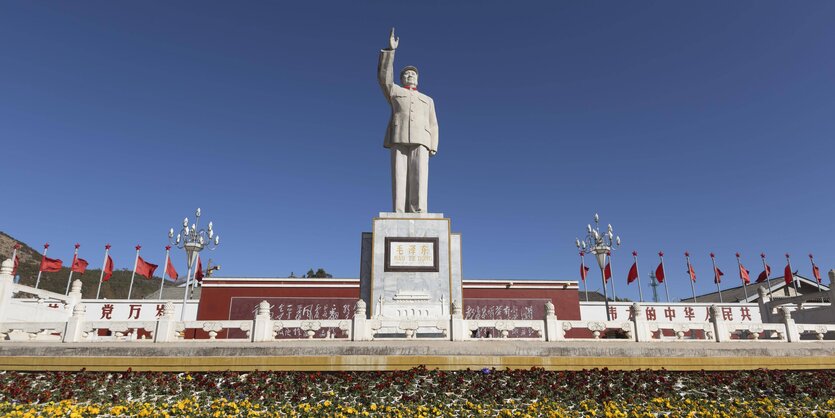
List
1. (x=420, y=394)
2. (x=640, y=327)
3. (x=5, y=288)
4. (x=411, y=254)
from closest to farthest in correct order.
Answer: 1. (x=420, y=394)
2. (x=640, y=327)
3. (x=5, y=288)
4. (x=411, y=254)

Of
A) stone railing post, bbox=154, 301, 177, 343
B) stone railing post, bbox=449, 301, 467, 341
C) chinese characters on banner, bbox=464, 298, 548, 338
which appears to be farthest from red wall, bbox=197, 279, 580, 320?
stone railing post, bbox=154, 301, 177, 343

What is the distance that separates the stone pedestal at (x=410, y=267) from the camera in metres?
11.8

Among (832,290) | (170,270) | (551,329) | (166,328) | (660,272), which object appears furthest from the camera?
(660,272)

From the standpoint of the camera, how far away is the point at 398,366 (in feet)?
23.5

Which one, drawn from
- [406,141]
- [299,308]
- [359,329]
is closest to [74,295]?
[299,308]

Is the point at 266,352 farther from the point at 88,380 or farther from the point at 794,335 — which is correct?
the point at 794,335

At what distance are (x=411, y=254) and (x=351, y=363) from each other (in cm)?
551

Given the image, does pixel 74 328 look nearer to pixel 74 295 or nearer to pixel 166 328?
pixel 166 328

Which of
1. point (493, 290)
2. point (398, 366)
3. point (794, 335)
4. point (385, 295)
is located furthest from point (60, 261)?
point (794, 335)

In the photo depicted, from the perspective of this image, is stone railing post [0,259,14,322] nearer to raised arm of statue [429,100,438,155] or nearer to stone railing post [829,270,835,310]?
raised arm of statue [429,100,438,155]

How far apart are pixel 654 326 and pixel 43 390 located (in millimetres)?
10278

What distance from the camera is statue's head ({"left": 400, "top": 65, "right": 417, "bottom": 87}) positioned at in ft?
45.3

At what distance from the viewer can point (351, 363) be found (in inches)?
280

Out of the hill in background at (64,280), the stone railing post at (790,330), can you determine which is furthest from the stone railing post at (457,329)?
the hill in background at (64,280)
